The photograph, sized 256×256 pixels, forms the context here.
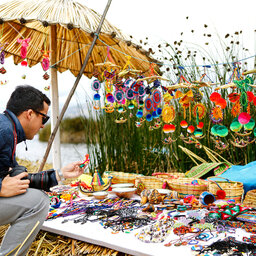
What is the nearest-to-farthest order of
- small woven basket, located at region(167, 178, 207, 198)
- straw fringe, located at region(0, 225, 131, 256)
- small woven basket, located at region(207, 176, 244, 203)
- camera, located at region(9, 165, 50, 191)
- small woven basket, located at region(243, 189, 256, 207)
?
straw fringe, located at region(0, 225, 131, 256), camera, located at region(9, 165, 50, 191), small woven basket, located at region(243, 189, 256, 207), small woven basket, located at region(207, 176, 244, 203), small woven basket, located at region(167, 178, 207, 198)

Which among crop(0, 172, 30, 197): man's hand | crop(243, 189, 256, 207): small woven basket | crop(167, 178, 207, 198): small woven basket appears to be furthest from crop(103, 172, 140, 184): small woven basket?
crop(0, 172, 30, 197): man's hand

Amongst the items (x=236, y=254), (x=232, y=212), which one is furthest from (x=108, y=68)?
(x=236, y=254)

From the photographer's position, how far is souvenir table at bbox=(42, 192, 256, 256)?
1.40m

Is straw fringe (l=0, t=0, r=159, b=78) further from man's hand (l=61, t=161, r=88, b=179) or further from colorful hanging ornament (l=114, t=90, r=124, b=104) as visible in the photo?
man's hand (l=61, t=161, r=88, b=179)

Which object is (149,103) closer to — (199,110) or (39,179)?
(199,110)

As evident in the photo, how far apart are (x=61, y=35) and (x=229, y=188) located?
118 inches

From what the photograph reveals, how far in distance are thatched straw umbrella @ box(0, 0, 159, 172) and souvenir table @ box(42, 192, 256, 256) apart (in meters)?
1.25

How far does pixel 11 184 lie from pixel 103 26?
1.90 metres

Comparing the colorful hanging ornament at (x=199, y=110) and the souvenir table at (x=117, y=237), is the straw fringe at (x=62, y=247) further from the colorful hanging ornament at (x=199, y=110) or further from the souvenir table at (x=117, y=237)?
the colorful hanging ornament at (x=199, y=110)

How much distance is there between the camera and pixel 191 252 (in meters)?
1.35

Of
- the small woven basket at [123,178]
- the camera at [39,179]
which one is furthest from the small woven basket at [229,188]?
the camera at [39,179]

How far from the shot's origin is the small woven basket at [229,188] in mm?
2146

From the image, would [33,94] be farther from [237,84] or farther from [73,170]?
[237,84]

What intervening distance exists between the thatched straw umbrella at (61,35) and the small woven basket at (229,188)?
116 cm
